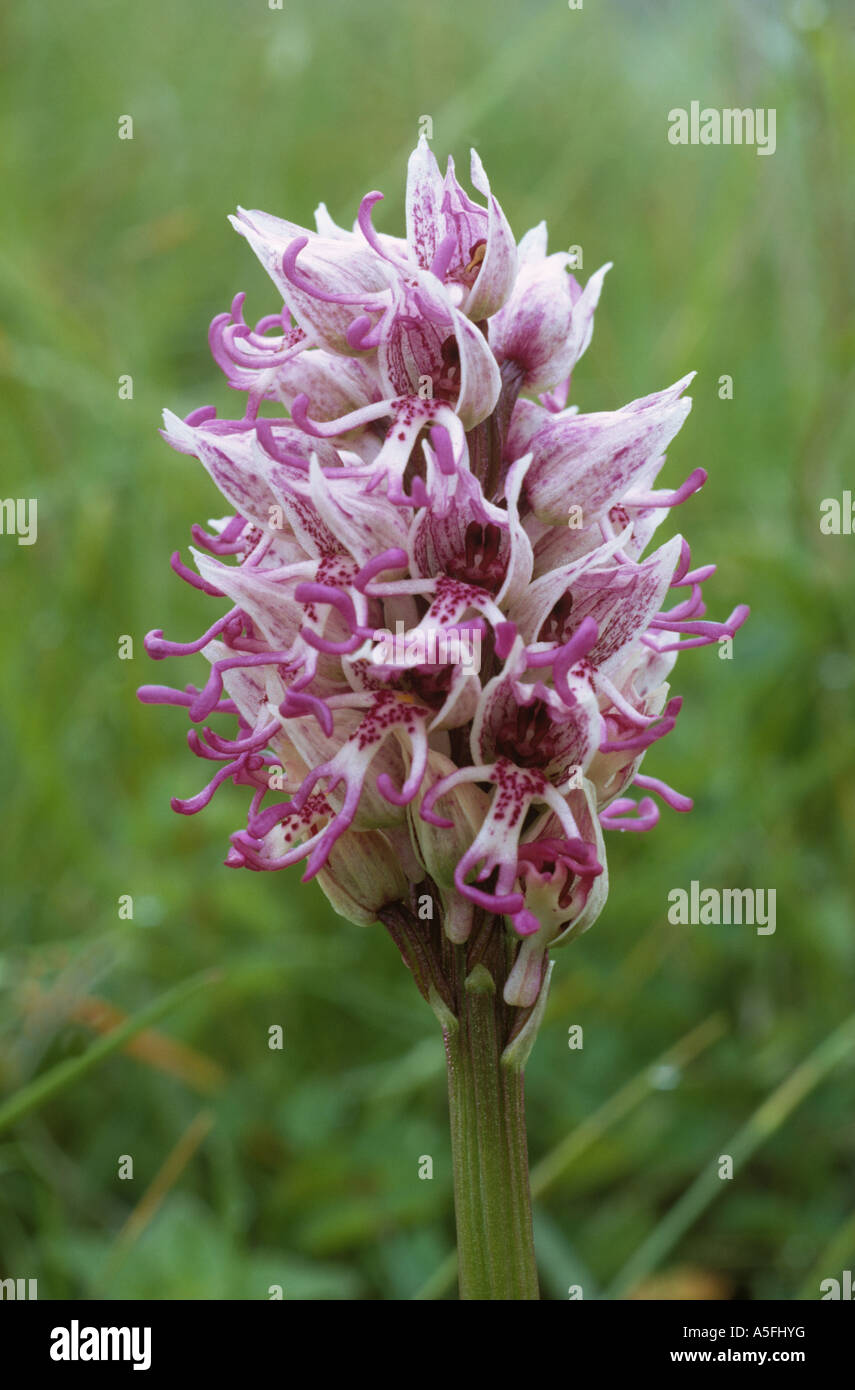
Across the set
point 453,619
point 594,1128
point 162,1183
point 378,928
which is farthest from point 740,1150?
point 453,619

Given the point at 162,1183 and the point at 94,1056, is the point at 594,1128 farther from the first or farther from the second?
the point at 94,1056

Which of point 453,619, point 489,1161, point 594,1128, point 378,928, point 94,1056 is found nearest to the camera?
point 453,619

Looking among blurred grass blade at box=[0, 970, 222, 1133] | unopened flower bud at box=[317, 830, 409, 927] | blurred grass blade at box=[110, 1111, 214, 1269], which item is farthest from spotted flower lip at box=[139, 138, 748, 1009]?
blurred grass blade at box=[110, 1111, 214, 1269]

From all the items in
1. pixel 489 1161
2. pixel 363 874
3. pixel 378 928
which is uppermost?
pixel 363 874

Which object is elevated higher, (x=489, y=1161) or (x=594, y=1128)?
(x=489, y=1161)

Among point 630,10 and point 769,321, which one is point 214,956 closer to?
point 769,321

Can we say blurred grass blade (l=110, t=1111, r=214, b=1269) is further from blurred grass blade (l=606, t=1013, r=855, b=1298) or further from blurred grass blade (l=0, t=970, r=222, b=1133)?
blurred grass blade (l=606, t=1013, r=855, b=1298)

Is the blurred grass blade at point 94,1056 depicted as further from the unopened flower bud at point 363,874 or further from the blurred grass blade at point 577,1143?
the blurred grass blade at point 577,1143

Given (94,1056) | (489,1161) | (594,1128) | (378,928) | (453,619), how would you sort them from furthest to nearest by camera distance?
1. (378,928)
2. (594,1128)
3. (94,1056)
4. (489,1161)
5. (453,619)

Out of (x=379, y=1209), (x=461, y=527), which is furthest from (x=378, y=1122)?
(x=461, y=527)
